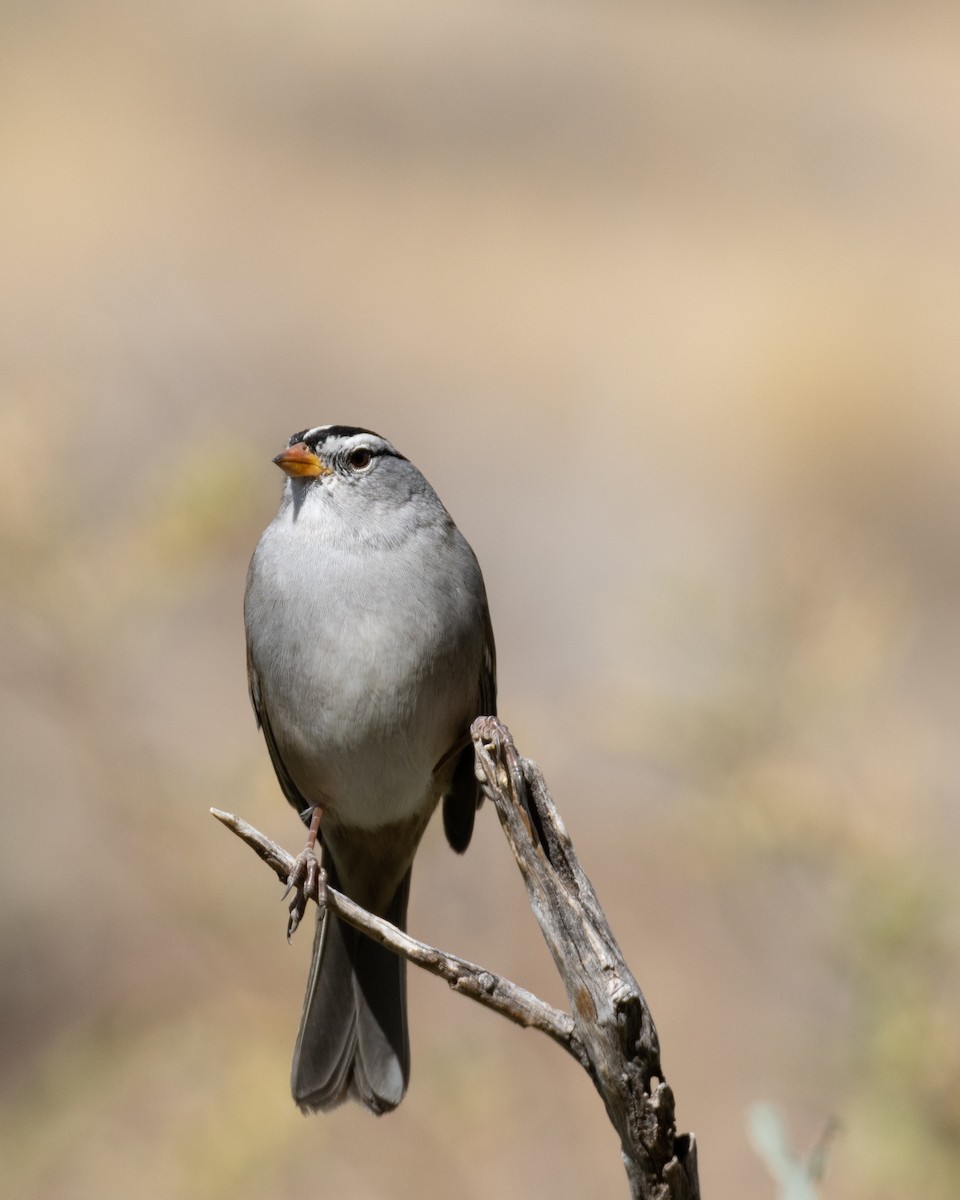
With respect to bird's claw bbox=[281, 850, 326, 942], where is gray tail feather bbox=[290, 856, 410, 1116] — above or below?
below

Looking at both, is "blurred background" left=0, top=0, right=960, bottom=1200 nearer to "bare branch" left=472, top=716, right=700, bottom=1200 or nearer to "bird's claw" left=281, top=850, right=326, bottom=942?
"bird's claw" left=281, top=850, right=326, bottom=942

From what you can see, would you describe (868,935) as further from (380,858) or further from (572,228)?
(572,228)

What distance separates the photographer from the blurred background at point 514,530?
4.83m

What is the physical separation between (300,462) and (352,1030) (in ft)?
5.44

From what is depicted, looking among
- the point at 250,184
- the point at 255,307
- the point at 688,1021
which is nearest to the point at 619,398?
the point at 255,307

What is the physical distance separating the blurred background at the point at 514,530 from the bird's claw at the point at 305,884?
0.87 m

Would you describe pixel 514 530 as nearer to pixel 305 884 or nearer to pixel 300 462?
pixel 300 462

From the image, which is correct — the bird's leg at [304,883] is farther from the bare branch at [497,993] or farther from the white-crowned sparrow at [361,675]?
the bare branch at [497,993]

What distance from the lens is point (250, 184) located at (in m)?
17.3

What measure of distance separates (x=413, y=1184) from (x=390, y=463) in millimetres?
2662

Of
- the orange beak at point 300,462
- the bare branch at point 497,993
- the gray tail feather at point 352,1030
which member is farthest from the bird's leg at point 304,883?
the orange beak at point 300,462

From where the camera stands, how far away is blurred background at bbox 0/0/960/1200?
15.8ft

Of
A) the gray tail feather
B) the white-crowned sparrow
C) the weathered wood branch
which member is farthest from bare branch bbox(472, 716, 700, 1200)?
the gray tail feather

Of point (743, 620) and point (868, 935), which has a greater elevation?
point (743, 620)
